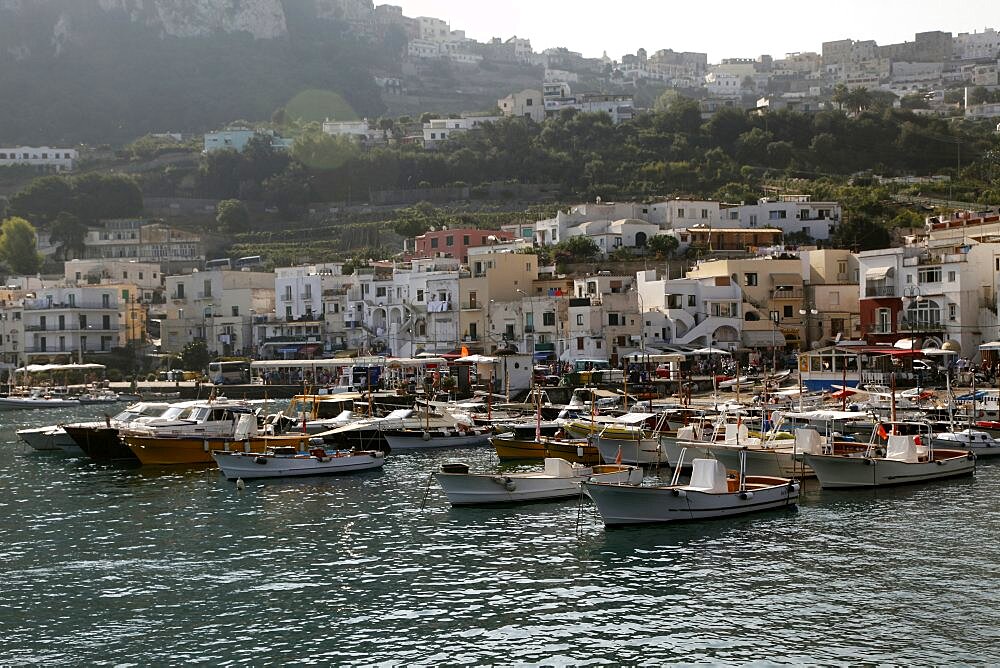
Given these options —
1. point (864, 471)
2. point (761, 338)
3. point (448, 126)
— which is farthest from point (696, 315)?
point (448, 126)

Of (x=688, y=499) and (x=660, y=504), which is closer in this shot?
(x=660, y=504)

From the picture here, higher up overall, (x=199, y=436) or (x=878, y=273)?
(x=878, y=273)

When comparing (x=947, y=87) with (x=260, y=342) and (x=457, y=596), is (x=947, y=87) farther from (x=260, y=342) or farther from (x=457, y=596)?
(x=457, y=596)

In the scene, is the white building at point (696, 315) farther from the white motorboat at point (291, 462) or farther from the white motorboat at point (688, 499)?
the white motorboat at point (688, 499)

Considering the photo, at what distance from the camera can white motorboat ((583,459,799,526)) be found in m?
28.2

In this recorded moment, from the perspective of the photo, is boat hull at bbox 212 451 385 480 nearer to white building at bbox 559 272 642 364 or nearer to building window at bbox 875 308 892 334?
white building at bbox 559 272 642 364

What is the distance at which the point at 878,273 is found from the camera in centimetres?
6262

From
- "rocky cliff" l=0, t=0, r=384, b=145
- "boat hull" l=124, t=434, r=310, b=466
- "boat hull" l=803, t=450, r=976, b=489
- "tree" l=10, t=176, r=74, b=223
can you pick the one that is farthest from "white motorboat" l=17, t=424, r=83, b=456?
"rocky cliff" l=0, t=0, r=384, b=145

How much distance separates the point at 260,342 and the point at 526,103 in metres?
74.6

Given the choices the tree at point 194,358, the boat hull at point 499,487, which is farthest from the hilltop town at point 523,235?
the boat hull at point 499,487

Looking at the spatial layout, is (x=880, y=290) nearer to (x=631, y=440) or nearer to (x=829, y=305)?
(x=829, y=305)

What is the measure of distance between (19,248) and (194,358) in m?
36.7

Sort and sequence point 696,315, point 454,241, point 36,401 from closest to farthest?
1. point 696,315
2. point 36,401
3. point 454,241

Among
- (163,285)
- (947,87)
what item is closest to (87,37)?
(163,285)
